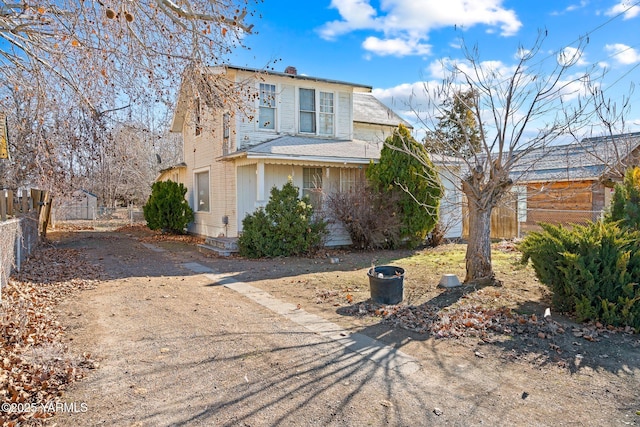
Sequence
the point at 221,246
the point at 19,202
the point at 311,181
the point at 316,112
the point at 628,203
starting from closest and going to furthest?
1. the point at 628,203
2. the point at 19,202
3. the point at 221,246
4. the point at 311,181
5. the point at 316,112

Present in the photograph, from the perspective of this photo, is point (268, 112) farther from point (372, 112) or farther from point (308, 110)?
point (372, 112)

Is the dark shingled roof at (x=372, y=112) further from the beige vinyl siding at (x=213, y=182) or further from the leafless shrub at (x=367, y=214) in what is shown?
the beige vinyl siding at (x=213, y=182)

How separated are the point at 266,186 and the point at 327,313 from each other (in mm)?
8260

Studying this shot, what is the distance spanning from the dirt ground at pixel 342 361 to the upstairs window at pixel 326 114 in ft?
29.3

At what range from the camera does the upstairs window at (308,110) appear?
15.0m

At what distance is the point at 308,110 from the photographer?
15.1 metres

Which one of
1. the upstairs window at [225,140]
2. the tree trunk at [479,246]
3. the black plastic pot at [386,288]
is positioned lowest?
the black plastic pot at [386,288]

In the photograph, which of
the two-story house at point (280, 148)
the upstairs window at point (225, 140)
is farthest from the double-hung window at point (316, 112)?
the upstairs window at point (225, 140)

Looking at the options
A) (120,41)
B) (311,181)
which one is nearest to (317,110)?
(311,181)

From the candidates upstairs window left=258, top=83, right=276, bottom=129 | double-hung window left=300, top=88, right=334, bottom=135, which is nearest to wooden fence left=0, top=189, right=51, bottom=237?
upstairs window left=258, top=83, right=276, bottom=129

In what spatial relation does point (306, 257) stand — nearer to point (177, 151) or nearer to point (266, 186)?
point (266, 186)

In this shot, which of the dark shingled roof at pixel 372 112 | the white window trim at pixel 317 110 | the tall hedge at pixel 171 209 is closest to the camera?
the white window trim at pixel 317 110

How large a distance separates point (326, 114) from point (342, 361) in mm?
12364

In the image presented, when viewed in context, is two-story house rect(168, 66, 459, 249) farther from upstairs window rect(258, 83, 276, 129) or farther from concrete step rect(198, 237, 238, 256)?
concrete step rect(198, 237, 238, 256)
